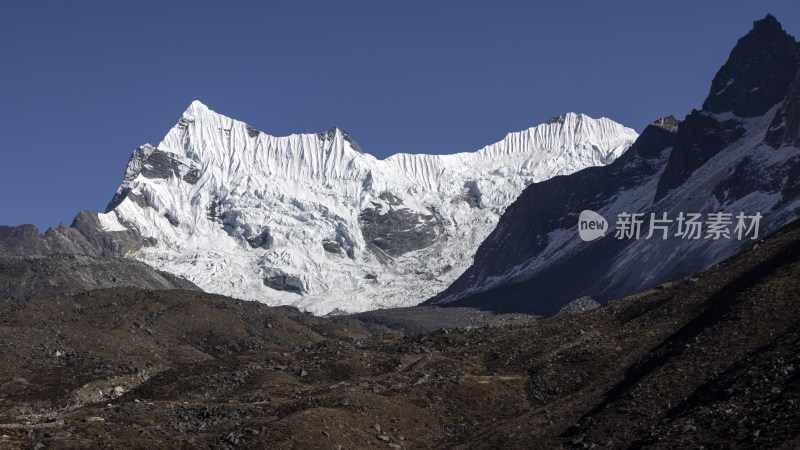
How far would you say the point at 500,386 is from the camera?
7419cm

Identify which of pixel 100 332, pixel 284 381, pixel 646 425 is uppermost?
pixel 100 332

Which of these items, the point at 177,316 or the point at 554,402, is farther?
the point at 177,316

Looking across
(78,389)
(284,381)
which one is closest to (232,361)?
(284,381)

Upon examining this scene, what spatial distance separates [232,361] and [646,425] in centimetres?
4971

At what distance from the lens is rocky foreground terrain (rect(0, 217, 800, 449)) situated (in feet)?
181

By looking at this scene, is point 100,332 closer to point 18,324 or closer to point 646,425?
point 18,324

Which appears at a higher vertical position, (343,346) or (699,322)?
(343,346)

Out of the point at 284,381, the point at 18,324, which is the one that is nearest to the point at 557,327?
the point at 284,381

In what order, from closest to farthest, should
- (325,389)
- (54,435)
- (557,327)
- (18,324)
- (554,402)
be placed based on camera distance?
1. (54,435)
2. (554,402)
3. (325,389)
4. (557,327)
5. (18,324)

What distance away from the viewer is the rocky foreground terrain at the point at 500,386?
181 feet

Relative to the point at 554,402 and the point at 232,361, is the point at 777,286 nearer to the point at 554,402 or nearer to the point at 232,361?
the point at 554,402

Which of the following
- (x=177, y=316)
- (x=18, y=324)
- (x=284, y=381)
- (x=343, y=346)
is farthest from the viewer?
(x=177, y=316)

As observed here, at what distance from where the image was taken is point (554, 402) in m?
68.8

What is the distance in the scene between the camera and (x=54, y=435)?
54969 millimetres
